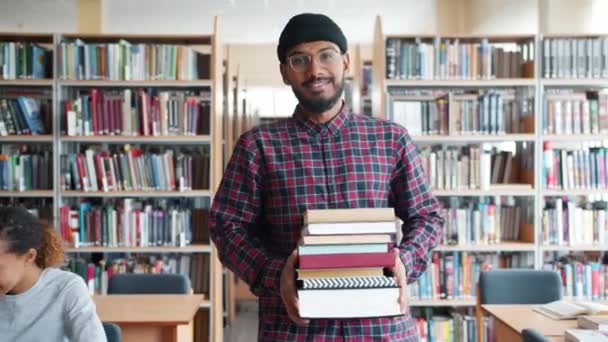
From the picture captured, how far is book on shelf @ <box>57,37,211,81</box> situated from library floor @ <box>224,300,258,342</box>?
6.67 ft

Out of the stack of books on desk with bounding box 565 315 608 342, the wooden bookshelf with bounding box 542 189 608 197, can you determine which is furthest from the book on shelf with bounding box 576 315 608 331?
the wooden bookshelf with bounding box 542 189 608 197

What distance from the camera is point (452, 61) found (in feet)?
15.2

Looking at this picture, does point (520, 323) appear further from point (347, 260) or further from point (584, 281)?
point (584, 281)

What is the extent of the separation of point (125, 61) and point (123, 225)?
1.19 metres

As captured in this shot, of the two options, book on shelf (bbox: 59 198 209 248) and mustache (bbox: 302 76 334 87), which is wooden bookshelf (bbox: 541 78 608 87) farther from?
mustache (bbox: 302 76 334 87)

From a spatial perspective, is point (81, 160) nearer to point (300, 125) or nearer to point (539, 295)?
point (539, 295)

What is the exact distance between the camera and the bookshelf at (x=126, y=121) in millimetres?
4625

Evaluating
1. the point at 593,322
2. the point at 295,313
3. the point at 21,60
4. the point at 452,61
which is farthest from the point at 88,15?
the point at 295,313

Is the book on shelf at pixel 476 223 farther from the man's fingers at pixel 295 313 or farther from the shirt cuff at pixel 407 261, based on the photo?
the man's fingers at pixel 295 313

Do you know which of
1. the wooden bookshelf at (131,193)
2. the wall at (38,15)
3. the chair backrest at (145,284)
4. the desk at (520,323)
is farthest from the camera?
the wall at (38,15)

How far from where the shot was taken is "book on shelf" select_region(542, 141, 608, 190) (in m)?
4.54

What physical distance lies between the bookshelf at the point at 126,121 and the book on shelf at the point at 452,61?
131cm

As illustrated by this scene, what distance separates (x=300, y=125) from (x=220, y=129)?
11.5 ft

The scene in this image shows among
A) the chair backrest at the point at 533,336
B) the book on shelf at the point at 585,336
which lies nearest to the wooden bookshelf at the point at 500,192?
the book on shelf at the point at 585,336
